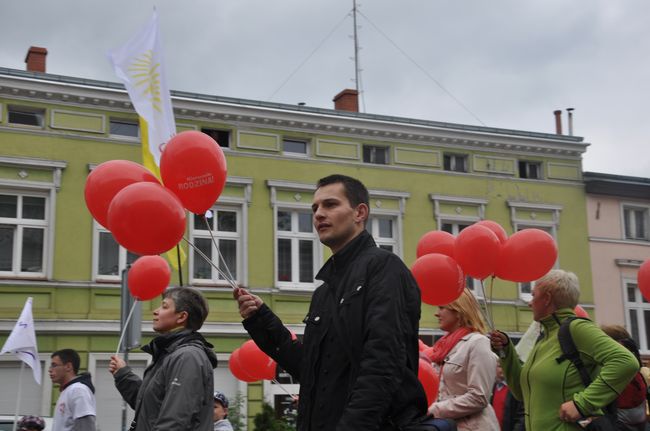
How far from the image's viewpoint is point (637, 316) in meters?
29.0

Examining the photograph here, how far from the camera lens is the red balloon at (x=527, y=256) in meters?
7.71

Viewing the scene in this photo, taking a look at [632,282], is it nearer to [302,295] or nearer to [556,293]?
[302,295]

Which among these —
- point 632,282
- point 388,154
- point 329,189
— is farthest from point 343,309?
point 632,282

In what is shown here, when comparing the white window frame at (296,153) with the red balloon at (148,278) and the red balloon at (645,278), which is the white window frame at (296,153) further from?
the red balloon at (645,278)

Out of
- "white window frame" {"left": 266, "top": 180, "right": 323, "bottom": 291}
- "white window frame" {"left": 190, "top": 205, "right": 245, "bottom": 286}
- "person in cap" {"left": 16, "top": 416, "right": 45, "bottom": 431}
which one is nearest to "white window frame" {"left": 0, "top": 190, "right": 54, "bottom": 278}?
"white window frame" {"left": 190, "top": 205, "right": 245, "bottom": 286}

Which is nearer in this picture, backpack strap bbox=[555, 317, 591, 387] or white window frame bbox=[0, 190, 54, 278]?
backpack strap bbox=[555, 317, 591, 387]

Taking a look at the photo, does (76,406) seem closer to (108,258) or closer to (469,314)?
(469,314)

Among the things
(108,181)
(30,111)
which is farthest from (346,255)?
(30,111)

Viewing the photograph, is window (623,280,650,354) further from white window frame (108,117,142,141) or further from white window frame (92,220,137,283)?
white window frame (108,117,142,141)

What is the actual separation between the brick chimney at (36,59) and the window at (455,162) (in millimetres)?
11810

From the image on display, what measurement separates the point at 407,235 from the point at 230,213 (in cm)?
522

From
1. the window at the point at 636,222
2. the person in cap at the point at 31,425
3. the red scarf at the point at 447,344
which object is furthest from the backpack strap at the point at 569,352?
the window at the point at 636,222

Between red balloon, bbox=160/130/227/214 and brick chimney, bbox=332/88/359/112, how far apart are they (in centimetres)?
2172

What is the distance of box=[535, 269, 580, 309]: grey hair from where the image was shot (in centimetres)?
570
